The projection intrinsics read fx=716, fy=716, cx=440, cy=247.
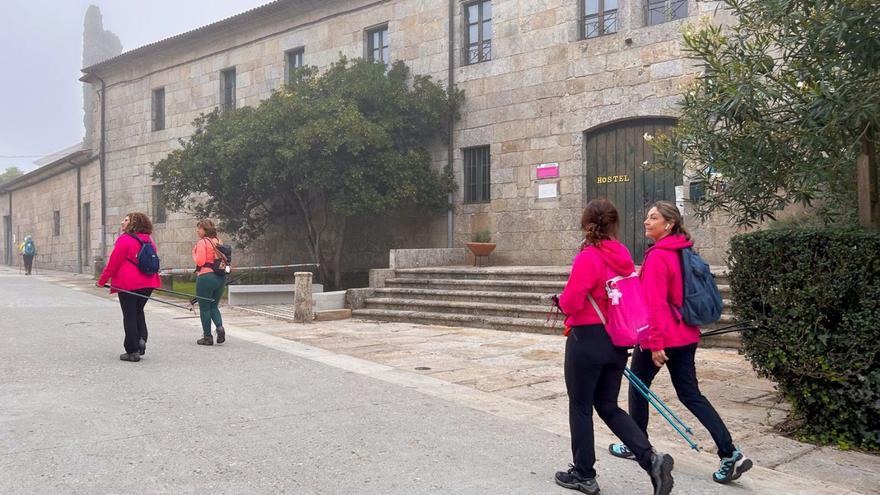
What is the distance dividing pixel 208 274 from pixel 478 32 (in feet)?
34.3

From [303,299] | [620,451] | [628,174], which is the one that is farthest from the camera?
[628,174]

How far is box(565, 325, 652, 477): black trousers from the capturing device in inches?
151

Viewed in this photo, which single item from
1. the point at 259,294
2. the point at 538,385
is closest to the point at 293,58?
the point at 259,294

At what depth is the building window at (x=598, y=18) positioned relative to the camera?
48.4 ft

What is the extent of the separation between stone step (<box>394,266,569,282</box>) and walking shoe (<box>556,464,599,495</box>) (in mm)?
8406

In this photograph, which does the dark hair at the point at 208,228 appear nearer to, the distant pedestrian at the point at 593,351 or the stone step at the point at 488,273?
the stone step at the point at 488,273

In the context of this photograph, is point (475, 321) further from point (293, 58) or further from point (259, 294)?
point (293, 58)

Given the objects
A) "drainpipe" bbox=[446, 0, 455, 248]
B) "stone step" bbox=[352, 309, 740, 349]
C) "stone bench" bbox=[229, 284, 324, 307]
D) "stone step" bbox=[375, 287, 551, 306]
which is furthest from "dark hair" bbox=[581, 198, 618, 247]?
"drainpipe" bbox=[446, 0, 455, 248]

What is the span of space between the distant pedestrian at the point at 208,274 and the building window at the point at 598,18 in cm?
943

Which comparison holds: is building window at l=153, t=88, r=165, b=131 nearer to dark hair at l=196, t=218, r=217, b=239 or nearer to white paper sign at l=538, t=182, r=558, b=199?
white paper sign at l=538, t=182, r=558, b=199

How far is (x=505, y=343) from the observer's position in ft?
32.2

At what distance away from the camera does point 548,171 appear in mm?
15609

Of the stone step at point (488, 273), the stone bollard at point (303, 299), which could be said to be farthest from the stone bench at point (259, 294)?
the stone bollard at point (303, 299)

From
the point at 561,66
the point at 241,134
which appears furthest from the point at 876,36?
the point at 241,134
